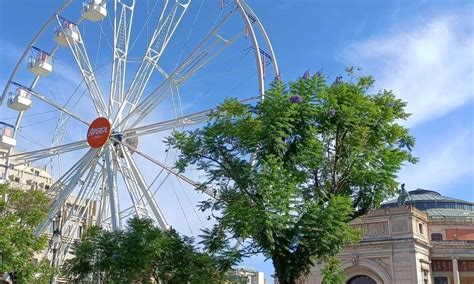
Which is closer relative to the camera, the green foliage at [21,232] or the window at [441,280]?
the green foliage at [21,232]

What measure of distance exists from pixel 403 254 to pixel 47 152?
86.2ft

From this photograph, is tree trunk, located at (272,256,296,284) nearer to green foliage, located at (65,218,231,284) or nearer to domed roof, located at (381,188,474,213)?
green foliage, located at (65,218,231,284)

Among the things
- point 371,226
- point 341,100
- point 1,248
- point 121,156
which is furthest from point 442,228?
point 1,248

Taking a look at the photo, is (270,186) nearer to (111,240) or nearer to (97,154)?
(111,240)

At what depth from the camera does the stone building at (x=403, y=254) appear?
43.7 metres

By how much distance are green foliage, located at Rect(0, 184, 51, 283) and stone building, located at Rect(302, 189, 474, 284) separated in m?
21.1

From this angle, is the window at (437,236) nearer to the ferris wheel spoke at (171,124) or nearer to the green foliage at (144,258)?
the ferris wheel spoke at (171,124)

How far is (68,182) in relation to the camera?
1622 inches

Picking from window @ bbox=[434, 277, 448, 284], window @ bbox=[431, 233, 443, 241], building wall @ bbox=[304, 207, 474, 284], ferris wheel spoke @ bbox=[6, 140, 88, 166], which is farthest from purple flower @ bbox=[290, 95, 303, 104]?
window @ bbox=[431, 233, 443, 241]

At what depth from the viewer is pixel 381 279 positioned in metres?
44.6

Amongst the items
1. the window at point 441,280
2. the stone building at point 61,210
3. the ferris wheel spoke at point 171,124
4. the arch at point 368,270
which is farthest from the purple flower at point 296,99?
the window at point 441,280

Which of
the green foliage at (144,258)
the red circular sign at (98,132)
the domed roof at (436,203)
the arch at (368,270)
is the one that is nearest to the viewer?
the green foliage at (144,258)

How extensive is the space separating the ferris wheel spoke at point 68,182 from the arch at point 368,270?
66.1 ft

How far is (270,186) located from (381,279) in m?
26.0
